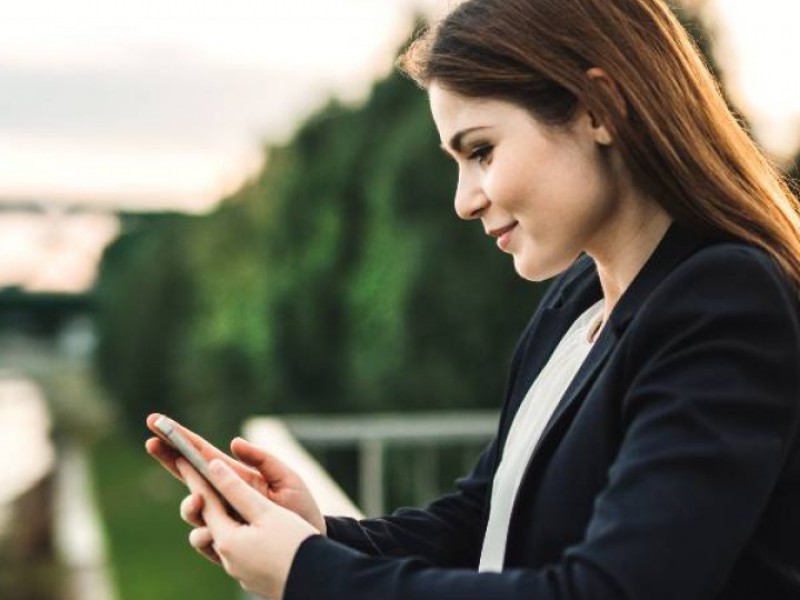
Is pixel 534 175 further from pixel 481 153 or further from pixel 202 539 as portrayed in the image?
pixel 202 539

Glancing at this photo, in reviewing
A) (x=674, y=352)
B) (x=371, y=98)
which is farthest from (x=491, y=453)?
(x=371, y=98)

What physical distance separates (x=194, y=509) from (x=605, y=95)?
561 millimetres

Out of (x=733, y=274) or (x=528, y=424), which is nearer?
(x=733, y=274)

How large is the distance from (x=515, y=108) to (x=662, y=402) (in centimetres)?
32

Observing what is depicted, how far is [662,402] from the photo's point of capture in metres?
1.19

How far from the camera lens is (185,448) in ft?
4.54

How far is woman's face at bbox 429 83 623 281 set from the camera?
133 cm

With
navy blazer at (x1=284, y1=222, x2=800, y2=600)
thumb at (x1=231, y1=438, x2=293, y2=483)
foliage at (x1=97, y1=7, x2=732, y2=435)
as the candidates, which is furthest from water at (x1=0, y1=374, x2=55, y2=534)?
navy blazer at (x1=284, y1=222, x2=800, y2=600)

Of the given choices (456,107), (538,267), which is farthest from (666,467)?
(456,107)

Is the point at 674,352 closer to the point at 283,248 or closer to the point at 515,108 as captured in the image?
the point at 515,108

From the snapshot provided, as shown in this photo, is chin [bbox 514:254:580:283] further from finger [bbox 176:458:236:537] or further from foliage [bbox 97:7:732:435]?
foliage [bbox 97:7:732:435]

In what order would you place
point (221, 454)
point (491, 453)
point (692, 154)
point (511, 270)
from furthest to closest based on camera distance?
point (511, 270) < point (491, 453) < point (221, 454) < point (692, 154)

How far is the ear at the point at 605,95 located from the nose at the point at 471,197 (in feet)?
0.44

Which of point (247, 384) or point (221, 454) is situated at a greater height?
point (221, 454)
